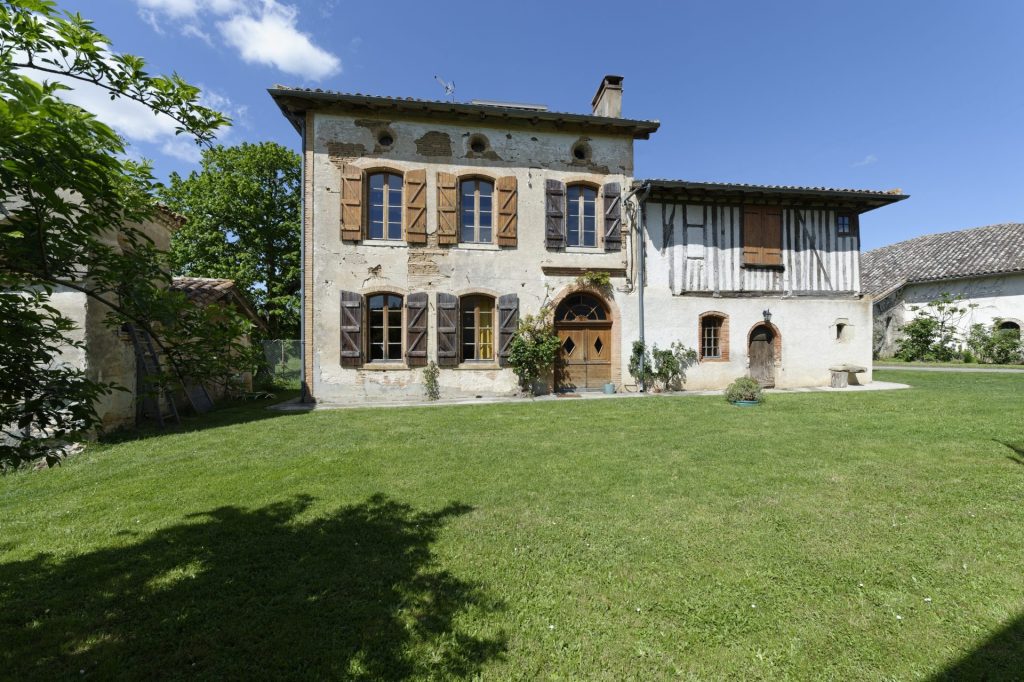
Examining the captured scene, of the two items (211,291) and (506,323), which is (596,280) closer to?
(506,323)

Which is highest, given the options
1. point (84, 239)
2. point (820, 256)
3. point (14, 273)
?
point (820, 256)

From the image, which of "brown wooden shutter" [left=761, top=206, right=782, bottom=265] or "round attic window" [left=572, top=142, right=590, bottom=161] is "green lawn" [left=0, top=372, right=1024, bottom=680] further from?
"round attic window" [left=572, top=142, right=590, bottom=161]

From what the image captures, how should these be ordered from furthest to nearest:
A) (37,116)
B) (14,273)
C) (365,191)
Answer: (365,191) → (14,273) → (37,116)

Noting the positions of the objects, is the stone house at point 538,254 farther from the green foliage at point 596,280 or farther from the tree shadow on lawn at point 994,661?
the tree shadow on lawn at point 994,661

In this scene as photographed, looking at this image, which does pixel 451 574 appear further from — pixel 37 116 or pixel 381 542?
pixel 37 116

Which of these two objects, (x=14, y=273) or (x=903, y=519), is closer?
(x=14, y=273)

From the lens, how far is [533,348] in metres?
Answer: 11.0

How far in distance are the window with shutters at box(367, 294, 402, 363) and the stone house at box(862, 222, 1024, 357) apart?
80.9 feet

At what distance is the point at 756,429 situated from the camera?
22.8ft

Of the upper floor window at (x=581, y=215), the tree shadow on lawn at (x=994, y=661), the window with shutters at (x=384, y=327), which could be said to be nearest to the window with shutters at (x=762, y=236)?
the upper floor window at (x=581, y=215)

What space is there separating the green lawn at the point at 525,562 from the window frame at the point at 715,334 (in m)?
6.40

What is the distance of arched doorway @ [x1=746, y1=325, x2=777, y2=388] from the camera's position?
12.6 m

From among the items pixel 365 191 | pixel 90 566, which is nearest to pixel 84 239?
pixel 90 566

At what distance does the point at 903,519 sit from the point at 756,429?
3414mm
